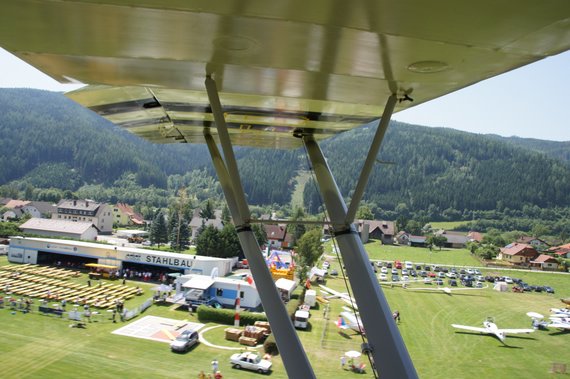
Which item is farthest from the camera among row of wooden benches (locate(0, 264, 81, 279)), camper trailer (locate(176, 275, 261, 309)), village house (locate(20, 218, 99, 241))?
village house (locate(20, 218, 99, 241))

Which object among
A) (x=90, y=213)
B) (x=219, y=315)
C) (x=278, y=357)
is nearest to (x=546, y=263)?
(x=219, y=315)

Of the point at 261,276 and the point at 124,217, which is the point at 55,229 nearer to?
the point at 124,217

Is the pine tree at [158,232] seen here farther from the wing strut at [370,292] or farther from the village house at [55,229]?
the wing strut at [370,292]

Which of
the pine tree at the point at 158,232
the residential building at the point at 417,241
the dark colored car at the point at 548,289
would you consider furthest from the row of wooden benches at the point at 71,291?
the residential building at the point at 417,241

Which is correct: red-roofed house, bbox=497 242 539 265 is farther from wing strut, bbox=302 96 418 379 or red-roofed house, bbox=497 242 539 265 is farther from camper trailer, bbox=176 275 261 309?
wing strut, bbox=302 96 418 379

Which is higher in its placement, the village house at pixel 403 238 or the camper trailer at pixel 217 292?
the village house at pixel 403 238

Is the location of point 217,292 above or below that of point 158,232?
below

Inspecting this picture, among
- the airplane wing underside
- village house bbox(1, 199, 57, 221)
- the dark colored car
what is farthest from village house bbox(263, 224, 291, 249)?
village house bbox(1, 199, 57, 221)
